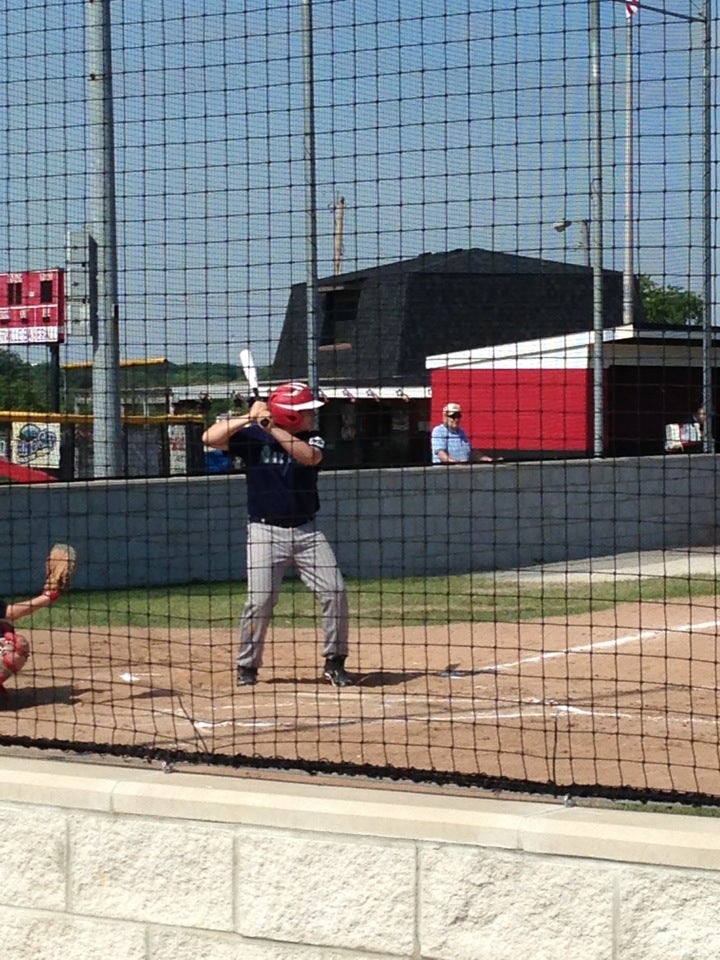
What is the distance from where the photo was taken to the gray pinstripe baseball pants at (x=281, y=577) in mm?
8406

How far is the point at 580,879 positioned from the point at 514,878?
0.55 ft

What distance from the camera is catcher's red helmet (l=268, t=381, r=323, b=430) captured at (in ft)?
25.3

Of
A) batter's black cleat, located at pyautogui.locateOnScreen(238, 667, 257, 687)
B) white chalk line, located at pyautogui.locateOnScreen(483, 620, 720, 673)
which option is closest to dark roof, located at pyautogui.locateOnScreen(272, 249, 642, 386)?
batter's black cleat, located at pyautogui.locateOnScreen(238, 667, 257, 687)

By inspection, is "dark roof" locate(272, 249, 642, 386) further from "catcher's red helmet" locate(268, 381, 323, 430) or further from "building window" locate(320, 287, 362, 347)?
"catcher's red helmet" locate(268, 381, 323, 430)

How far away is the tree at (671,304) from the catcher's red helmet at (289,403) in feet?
8.44

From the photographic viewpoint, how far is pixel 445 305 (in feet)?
25.1

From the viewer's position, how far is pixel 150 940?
13.8 feet

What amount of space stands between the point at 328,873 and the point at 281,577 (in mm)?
4567

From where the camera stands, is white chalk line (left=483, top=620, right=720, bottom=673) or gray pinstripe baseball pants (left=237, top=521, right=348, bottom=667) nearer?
gray pinstripe baseball pants (left=237, top=521, right=348, bottom=667)

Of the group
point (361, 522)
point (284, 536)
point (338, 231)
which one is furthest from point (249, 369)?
point (361, 522)

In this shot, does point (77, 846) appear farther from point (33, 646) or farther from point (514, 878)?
point (33, 646)

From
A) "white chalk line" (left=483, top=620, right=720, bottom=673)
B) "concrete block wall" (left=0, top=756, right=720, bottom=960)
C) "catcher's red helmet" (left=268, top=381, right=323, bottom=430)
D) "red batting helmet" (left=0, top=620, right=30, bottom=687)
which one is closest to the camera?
"concrete block wall" (left=0, top=756, right=720, bottom=960)

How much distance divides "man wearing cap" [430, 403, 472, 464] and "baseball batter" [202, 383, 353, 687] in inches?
61.7

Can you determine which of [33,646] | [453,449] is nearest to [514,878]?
[33,646]
